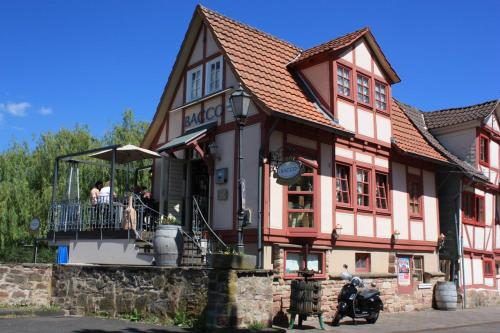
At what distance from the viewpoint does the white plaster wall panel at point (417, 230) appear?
60.6 ft

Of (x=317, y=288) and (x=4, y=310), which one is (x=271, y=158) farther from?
(x=4, y=310)

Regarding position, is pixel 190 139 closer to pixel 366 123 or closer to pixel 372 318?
pixel 366 123

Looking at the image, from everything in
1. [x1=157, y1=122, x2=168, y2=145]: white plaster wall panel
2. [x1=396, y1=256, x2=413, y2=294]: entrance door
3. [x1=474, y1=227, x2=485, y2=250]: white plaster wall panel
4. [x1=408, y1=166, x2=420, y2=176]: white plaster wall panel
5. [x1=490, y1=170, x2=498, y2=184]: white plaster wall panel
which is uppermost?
[x1=157, y1=122, x2=168, y2=145]: white plaster wall panel

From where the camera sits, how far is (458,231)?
2028 centimetres

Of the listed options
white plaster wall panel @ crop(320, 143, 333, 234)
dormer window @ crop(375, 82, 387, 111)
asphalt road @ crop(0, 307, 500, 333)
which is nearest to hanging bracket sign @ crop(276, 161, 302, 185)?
white plaster wall panel @ crop(320, 143, 333, 234)

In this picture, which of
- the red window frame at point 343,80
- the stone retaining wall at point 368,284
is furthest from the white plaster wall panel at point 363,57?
the stone retaining wall at point 368,284

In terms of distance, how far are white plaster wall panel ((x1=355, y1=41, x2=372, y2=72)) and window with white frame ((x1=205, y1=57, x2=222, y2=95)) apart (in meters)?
4.29

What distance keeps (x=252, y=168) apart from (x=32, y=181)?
1901 centimetres

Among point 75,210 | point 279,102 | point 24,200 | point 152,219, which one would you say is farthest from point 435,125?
point 24,200

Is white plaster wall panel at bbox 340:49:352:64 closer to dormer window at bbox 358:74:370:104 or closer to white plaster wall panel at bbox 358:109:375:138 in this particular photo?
dormer window at bbox 358:74:370:104

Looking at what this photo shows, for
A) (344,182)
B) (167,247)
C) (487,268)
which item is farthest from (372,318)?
(487,268)

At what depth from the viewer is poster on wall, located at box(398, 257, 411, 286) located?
17766mm

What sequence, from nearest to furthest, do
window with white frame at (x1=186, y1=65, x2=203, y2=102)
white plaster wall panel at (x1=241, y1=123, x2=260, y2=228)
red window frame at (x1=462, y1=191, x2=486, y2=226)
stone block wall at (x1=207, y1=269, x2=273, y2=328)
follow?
stone block wall at (x1=207, y1=269, x2=273, y2=328)
white plaster wall panel at (x1=241, y1=123, x2=260, y2=228)
window with white frame at (x1=186, y1=65, x2=203, y2=102)
red window frame at (x1=462, y1=191, x2=486, y2=226)

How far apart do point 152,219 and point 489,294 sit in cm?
1362
